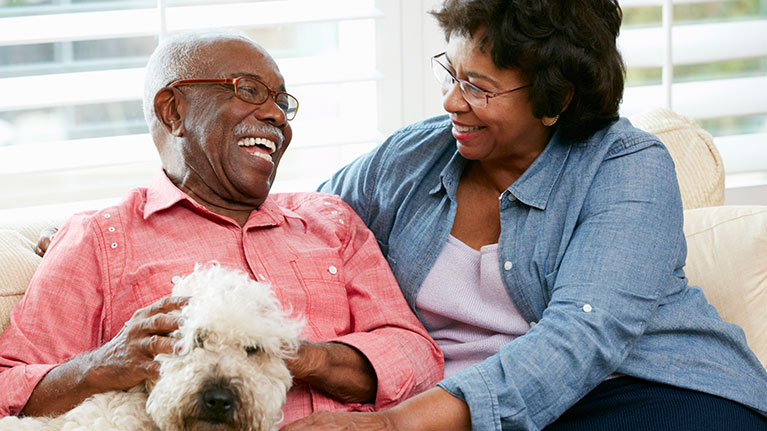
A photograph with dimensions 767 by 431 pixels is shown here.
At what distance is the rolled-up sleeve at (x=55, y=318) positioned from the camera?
1.60 m

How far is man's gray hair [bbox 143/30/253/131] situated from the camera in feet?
6.02

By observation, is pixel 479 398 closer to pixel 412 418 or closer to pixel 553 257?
pixel 412 418

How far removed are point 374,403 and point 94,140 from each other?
1.26 m

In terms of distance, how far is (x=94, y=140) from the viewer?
2.52m

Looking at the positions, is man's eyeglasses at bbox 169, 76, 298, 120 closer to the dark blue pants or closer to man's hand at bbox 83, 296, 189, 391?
man's hand at bbox 83, 296, 189, 391

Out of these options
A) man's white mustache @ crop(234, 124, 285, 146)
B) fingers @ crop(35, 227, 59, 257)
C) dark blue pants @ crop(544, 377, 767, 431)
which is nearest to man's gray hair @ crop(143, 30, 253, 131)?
man's white mustache @ crop(234, 124, 285, 146)

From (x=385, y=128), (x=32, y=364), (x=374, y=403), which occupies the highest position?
(x=385, y=128)

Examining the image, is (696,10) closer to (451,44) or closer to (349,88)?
(349,88)

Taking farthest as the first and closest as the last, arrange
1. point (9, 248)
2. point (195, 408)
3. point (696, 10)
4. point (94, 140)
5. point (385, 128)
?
1. point (696, 10)
2. point (385, 128)
3. point (94, 140)
4. point (9, 248)
5. point (195, 408)

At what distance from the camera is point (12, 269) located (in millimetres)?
1858

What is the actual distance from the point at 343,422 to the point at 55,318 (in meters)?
0.58

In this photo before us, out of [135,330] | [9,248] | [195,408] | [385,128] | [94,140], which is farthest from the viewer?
[385,128]

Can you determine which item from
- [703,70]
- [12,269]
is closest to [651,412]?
[12,269]

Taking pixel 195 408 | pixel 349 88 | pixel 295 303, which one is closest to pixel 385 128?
pixel 349 88
